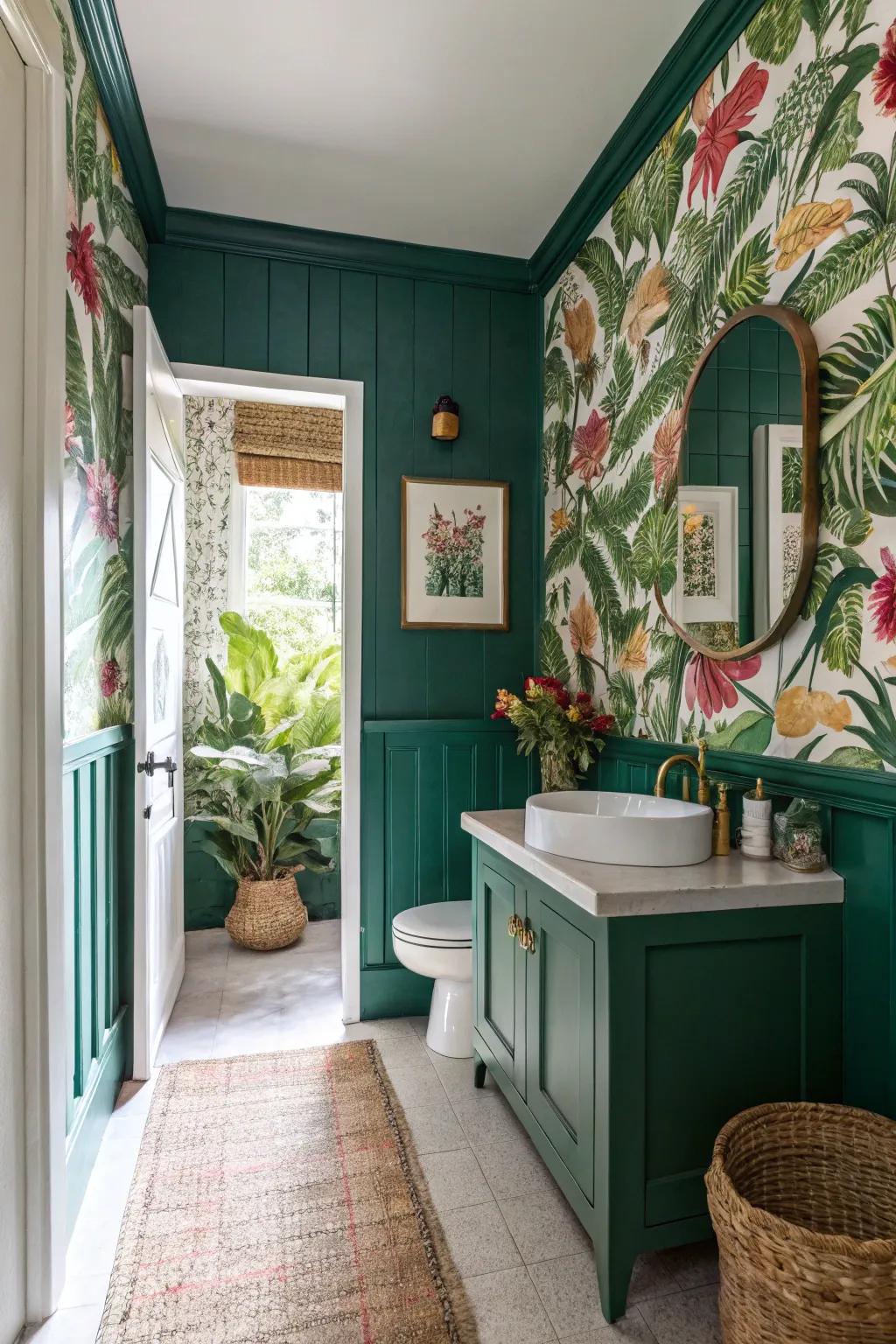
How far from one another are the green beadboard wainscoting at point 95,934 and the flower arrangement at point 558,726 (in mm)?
1194

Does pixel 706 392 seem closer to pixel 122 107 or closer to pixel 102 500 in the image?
pixel 102 500

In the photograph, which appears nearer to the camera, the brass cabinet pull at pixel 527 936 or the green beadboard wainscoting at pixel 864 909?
the green beadboard wainscoting at pixel 864 909

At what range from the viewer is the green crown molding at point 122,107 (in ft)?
5.75

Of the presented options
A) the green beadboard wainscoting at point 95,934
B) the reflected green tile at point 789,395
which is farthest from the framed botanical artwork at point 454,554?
the reflected green tile at point 789,395

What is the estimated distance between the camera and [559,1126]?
1629 mm

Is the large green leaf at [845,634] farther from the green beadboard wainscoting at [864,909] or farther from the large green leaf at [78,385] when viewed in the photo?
the large green leaf at [78,385]

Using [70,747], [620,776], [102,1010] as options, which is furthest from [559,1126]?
[70,747]

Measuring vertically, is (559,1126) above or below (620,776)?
below

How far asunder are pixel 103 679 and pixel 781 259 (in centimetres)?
191

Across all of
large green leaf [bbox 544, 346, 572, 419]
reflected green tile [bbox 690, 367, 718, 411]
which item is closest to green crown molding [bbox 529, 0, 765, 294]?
large green leaf [bbox 544, 346, 572, 419]

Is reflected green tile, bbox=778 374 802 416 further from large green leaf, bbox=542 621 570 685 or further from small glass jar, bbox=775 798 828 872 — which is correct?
large green leaf, bbox=542 621 570 685

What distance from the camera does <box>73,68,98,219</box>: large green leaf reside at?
175cm

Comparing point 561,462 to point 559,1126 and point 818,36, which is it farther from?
point 559,1126

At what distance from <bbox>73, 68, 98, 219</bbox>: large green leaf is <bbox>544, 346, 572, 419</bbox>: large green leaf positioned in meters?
1.54
